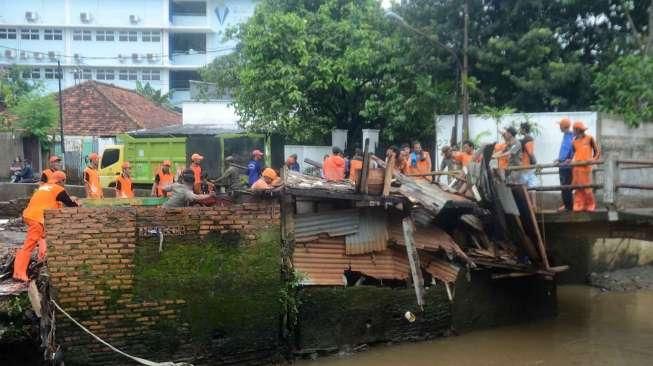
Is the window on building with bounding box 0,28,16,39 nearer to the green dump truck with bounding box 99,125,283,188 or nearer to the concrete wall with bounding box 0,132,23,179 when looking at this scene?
the concrete wall with bounding box 0,132,23,179

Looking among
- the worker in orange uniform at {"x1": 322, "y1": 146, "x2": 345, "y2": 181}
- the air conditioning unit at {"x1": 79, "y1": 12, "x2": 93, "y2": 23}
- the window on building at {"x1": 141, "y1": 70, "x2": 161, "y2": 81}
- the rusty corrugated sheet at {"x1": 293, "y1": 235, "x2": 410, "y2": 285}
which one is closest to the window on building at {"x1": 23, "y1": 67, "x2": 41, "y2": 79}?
the air conditioning unit at {"x1": 79, "y1": 12, "x2": 93, "y2": 23}

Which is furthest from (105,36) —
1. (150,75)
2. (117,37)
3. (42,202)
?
(42,202)

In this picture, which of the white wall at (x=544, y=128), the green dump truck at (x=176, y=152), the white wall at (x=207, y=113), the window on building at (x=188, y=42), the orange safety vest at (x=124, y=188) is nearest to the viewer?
the orange safety vest at (x=124, y=188)

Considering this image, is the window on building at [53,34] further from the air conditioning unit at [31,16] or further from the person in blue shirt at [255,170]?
the person in blue shirt at [255,170]

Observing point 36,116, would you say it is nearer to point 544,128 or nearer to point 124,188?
point 124,188

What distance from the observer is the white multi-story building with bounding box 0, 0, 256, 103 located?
156ft

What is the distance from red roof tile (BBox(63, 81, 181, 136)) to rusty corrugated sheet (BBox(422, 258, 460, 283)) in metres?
24.2

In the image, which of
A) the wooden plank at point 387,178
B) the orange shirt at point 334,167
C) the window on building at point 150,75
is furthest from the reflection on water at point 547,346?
the window on building at point 150,75

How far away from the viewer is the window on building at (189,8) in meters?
50.2

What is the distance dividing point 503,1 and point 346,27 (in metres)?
4.41

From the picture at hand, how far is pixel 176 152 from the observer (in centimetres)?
2067

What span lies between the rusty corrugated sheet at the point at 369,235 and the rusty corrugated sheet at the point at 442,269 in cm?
75

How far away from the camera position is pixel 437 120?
57.4 ft

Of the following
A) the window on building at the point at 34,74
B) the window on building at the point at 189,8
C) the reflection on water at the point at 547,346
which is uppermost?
the window on building at the point at 189,8
